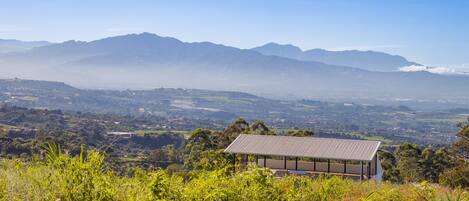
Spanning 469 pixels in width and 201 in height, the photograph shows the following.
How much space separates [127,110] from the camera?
189 meters

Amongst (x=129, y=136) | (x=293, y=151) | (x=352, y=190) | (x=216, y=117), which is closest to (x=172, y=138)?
(x=129, y=136)

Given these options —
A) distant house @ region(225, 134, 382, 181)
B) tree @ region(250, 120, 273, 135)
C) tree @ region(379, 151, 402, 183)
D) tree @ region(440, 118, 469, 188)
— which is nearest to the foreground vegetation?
distant house @ region(225, 134, 382, 181)

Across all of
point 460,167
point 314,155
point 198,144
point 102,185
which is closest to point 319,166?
point 314,155

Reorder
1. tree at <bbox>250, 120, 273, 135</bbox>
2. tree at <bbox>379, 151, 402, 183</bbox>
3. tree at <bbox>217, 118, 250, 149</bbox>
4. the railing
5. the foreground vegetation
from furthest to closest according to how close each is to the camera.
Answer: tree at <bbox>250, 120, 273, 135</bbox>
tree at <bbox>217, 118, 250, 149</bbox>
tree at <bbox>379, 151, 402, 183</bbox>
the railing
the foreground vegetation

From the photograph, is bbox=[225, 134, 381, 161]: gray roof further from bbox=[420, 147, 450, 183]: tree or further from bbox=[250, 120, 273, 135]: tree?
bbox=[420, 147, 450, 183]: tree

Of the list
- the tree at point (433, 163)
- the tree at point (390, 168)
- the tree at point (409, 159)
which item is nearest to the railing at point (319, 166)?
the tree at point (390, 168)

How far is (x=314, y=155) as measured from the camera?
2186 cm

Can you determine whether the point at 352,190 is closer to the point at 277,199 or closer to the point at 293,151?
the point at 277,199

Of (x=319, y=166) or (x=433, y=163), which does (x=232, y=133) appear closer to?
(x=433, y=163)

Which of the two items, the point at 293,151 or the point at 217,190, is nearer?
the point at 217,190

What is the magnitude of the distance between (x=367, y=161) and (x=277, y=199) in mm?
15736

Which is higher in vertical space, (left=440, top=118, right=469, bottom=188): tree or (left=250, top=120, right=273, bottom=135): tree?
(left=250, top=120, right=273, bottom=135): tree

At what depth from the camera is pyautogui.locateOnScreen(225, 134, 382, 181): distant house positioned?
2178cm

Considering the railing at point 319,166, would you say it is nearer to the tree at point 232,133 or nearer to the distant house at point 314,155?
the distant house at point 314,155
